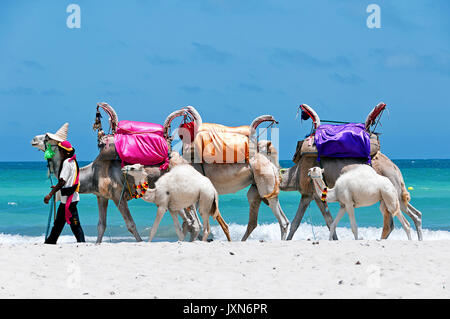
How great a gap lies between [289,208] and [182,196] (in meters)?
20.6

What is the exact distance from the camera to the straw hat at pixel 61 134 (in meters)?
10.6

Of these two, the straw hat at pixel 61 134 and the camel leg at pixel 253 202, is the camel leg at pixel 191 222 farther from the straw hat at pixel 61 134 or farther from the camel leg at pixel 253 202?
the straw hat at pixel 61 134

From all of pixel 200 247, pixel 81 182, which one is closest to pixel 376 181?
pixel 200 247

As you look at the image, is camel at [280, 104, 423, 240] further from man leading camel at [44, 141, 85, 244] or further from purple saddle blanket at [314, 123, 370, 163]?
man leading camel at [44, 141, 85, 244]

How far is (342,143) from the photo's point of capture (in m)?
11.8

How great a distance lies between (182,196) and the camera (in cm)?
1021

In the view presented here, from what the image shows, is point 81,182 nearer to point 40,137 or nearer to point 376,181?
point 40,137

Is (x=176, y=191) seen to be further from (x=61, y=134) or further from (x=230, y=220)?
(x=230, y=220)

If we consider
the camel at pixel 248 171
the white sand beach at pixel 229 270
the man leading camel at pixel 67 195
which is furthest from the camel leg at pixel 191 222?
the man leading camel at pixel 67 195

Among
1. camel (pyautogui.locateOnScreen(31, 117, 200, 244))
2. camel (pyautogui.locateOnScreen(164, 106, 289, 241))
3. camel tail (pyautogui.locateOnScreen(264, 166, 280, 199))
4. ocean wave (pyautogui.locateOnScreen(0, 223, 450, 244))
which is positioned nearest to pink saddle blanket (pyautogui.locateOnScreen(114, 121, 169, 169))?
camel (pyautogui.locateOnScreen(31, 117, 200, 244))

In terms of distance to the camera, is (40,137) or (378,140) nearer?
(40,137)

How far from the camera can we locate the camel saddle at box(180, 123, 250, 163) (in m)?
11.8
